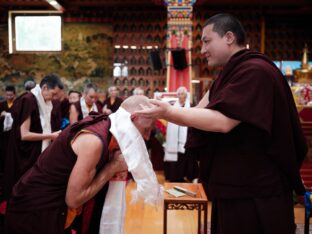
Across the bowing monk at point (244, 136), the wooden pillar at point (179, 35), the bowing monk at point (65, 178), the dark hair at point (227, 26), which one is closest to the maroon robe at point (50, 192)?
the bowing monk at point (65, 178)

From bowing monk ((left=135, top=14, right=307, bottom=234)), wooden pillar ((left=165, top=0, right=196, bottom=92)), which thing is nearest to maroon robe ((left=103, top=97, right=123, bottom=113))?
wooden pillar ((left=165, top=0, right=196, bottom=92))

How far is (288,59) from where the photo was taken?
32.4 feet

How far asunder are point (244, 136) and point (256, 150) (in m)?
0.08

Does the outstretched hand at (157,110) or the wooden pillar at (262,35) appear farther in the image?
the wooden pillar at (262,35)

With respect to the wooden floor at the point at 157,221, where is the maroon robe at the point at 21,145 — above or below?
above

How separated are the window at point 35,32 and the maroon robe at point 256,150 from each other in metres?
9.28

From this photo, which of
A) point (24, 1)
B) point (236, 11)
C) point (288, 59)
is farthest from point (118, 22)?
point (288, 59)

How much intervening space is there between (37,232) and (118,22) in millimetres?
8870

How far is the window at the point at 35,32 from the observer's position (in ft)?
32.8

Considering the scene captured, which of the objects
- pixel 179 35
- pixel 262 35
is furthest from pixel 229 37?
pixel 262 35

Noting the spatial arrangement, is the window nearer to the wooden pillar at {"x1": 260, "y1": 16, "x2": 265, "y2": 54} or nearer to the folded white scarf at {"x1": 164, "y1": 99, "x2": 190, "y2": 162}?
the wooden pillar at {"x1": 260, "y1": 16, "x2": 265, "y2": 54}

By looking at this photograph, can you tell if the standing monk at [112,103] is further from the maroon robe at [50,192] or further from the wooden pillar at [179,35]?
the maroon robe at [50,192]

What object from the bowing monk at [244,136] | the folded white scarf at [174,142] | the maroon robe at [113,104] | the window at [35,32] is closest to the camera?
the bowing monk at [244,136]

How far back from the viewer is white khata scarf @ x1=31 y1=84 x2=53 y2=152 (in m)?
3.47
